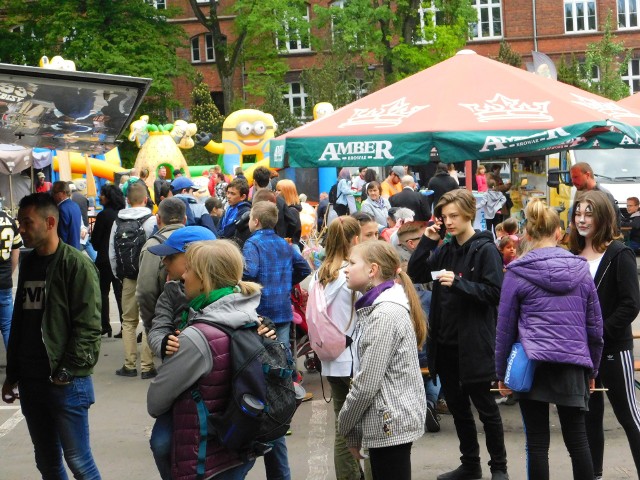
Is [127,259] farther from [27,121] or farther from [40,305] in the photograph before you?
[40,305]

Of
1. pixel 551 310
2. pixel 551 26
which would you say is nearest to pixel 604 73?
pixel 551 26

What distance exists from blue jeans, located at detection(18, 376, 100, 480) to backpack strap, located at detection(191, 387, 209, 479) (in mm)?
1488

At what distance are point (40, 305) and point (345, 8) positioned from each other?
36.9 meters

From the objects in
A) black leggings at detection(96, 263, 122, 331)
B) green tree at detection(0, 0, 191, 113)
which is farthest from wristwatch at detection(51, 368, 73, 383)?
green tree at detection(0, 0, 191, 113)

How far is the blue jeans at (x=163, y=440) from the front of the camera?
4.54 metres

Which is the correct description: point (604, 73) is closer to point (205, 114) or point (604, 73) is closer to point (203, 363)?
point (205, 114)

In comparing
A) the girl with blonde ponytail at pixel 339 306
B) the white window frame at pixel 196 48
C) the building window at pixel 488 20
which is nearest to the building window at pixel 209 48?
the white window frame at pixel 196 48

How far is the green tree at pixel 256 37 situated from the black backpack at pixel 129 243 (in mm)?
34852

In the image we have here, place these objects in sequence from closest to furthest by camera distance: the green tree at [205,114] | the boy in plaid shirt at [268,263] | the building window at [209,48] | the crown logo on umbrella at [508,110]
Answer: the crown logo on umbrella at [508,110] < the boy in plaid shirt at [268,263] < the green tree at [205,114] < the building window at [209,48]

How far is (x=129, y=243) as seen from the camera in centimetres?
1005

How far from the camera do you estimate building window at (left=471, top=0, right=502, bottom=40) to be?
5341cm

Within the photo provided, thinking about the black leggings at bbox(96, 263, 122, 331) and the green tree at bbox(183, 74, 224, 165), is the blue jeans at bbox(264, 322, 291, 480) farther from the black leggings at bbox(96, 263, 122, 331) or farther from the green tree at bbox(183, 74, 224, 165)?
the green tree at bbox(183, 74, 224, 165)

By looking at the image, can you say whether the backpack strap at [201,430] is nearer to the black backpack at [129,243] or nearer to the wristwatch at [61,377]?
the wristwatch at [61,377]

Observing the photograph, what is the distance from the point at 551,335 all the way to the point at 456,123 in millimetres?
2777
